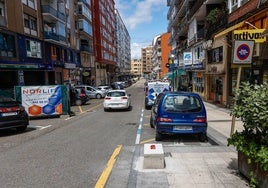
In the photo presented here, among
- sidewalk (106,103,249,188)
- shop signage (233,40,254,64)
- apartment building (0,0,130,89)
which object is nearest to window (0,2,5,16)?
apartment building (0,0,130,89)

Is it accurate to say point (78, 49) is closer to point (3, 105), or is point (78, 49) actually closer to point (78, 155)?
point (3, 105)

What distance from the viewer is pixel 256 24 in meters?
12.5

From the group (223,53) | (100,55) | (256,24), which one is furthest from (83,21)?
(256,24)

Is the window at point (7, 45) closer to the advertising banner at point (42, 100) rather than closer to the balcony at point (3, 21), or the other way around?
the balcony at point (3, 21)

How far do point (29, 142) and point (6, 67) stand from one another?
1598 centimetres

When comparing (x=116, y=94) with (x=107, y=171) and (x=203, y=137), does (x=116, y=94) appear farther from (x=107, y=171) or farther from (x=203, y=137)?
(x=107, y=171)

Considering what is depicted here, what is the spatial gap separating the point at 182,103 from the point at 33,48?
79.4 feet

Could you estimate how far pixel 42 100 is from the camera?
15.2 metres

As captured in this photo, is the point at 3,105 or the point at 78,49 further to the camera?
the point at 78,49

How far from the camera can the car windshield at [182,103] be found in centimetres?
812

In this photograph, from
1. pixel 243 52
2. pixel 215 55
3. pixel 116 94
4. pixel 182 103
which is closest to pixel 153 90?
pixel 116 94

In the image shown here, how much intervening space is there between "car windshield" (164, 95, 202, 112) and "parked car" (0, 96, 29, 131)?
6435 millimetres

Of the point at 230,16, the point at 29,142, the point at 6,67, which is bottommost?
the point at 29,142

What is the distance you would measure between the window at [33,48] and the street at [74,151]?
17.8m
